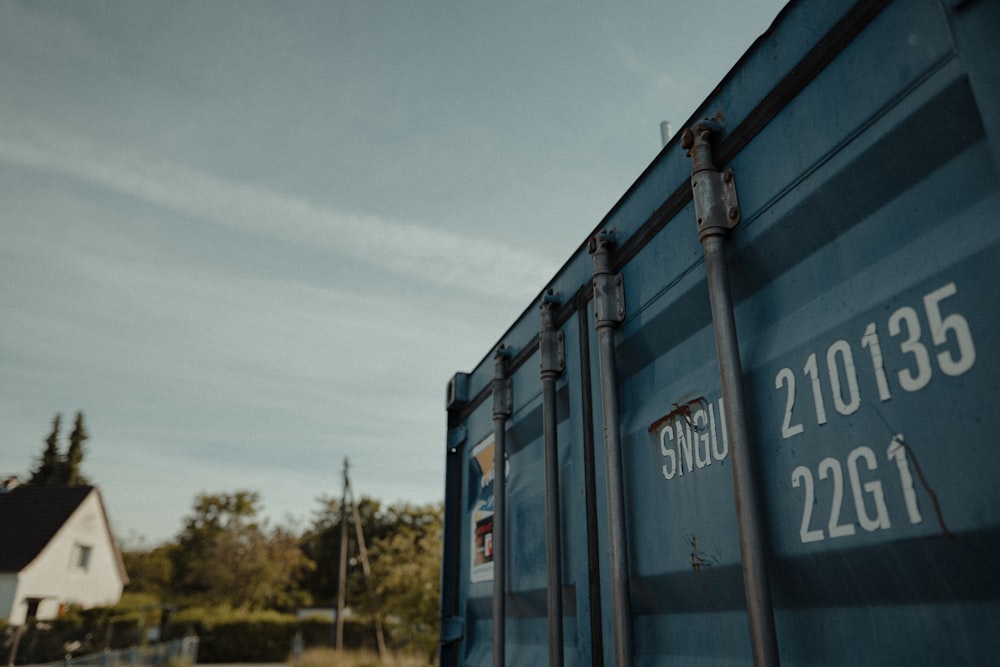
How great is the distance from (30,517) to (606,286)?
103 ft

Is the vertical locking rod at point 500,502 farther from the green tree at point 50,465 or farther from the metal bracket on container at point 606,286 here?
the green tree at point 50,465

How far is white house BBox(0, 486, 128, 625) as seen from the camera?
2316 cm

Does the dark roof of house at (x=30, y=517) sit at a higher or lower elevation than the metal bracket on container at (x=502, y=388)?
higher

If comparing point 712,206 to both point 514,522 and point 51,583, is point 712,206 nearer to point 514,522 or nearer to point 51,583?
point 514,522

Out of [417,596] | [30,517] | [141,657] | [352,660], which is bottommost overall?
[352,660]

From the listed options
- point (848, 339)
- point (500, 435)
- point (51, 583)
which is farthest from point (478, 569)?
point (51, 583)

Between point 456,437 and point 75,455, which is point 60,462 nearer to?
point 75,455

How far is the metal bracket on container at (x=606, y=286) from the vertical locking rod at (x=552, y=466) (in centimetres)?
37

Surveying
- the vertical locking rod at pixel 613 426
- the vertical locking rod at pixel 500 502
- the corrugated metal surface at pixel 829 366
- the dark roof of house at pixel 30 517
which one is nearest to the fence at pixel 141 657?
the dark roof of house at pixel 30 517

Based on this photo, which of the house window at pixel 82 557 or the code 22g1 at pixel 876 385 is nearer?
the code 22g1 at pixel 876 385

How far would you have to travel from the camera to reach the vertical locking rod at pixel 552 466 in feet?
6.81

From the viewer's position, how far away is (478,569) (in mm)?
3160

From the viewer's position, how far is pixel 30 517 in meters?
26.0

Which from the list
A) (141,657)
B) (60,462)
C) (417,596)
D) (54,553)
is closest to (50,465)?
(60,462)
